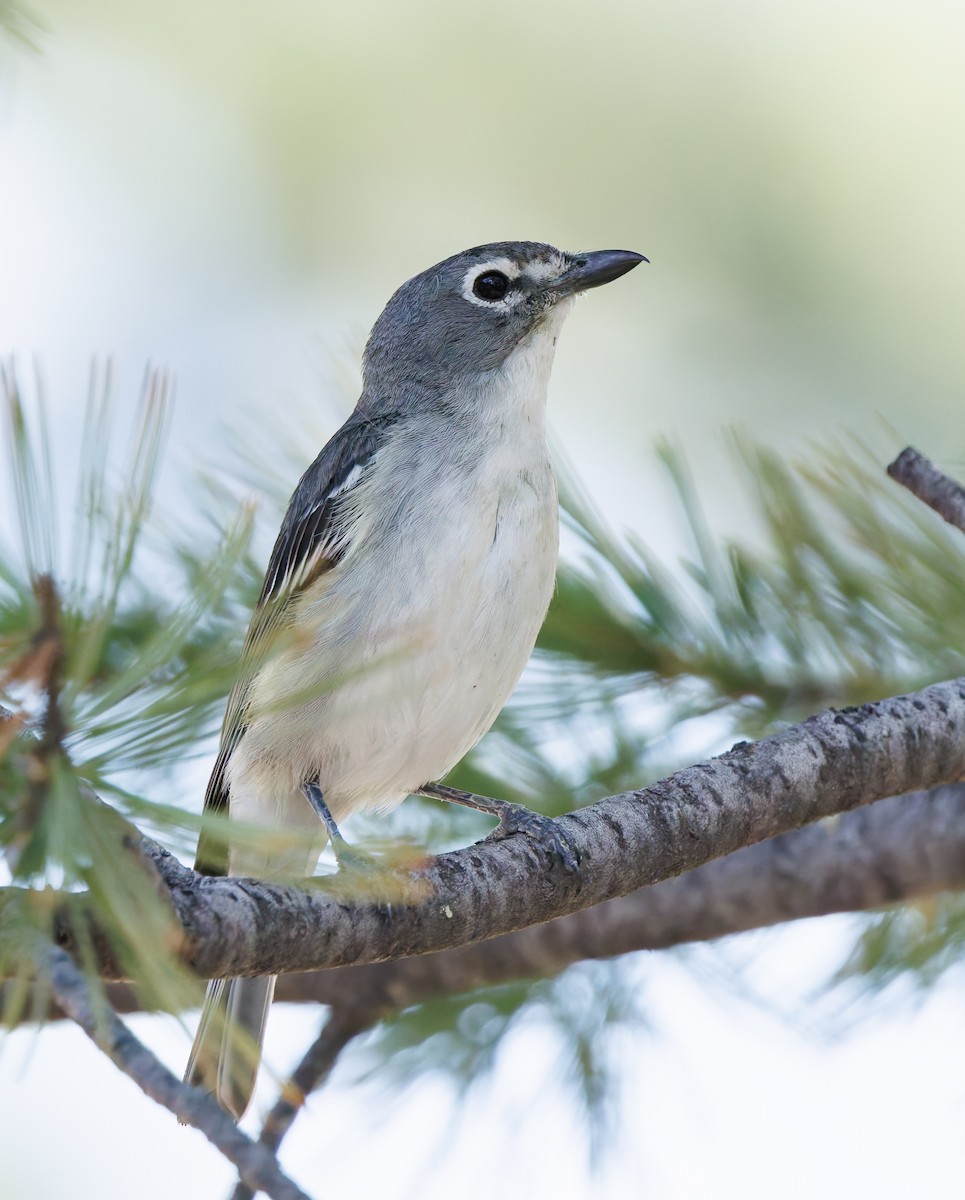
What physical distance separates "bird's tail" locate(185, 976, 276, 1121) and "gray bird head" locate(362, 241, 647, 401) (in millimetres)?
1563

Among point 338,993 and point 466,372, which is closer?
point 338,993

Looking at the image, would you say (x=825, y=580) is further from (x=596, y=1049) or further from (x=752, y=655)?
(x=596, y=1049)

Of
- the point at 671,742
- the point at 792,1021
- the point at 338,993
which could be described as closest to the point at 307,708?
the point at 338,993

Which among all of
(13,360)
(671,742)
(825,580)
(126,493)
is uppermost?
(13,360)

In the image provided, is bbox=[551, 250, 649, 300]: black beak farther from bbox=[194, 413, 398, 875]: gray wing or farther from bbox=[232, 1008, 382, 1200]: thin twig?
bbox=[232, 1008, 382, 1200]: thin twig

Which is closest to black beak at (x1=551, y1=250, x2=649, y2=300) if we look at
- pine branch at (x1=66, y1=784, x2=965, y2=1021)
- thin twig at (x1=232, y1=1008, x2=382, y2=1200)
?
pine branch at (x1=66, y1=784, x2=965, y2=1021)

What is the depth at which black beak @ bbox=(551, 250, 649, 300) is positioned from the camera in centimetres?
363

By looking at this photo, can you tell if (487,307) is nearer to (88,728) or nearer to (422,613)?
(422,613)

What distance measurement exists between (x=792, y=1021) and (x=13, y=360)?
2.32 m

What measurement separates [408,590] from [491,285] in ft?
3.95

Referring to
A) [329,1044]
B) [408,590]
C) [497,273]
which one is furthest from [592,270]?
[329,1044]

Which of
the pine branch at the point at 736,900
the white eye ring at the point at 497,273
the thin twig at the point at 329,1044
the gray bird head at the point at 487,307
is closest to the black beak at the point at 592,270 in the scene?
the gray bird head at the point at 487,307

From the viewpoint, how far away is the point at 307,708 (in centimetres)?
300

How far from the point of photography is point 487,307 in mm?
3713
